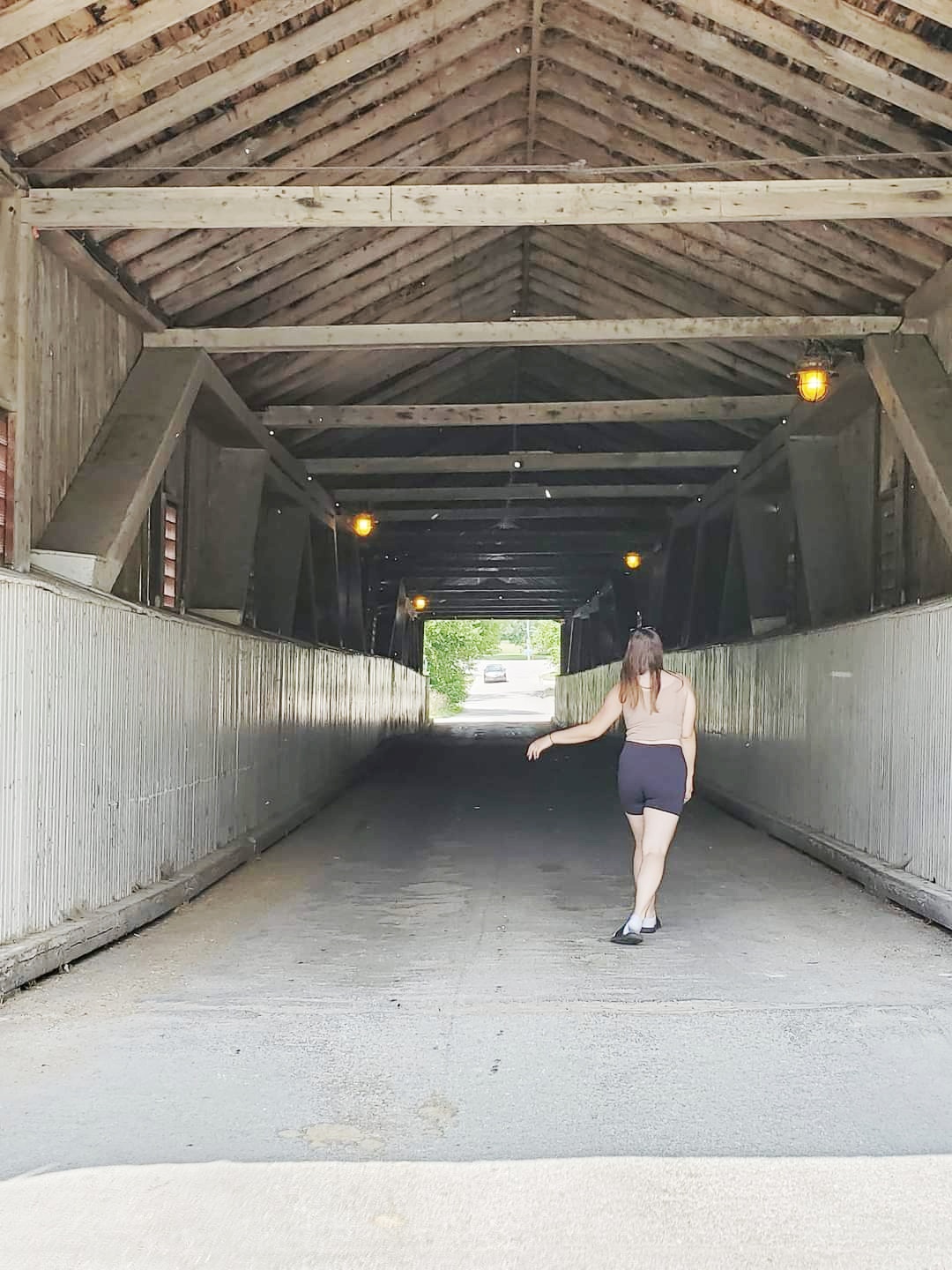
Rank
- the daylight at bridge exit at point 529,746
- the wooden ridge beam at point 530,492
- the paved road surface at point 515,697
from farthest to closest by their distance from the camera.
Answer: the paved road surface at point 515,697 < the wooden ridge beam at point 530,492 < the daylight at bridge exit at point 529,746

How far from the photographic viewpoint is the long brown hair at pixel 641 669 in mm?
7766

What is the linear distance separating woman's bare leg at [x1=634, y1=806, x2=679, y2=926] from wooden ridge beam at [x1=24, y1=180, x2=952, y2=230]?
13.4ft

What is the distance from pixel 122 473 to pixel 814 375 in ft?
20.7

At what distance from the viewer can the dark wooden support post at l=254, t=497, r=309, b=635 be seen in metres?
18.8

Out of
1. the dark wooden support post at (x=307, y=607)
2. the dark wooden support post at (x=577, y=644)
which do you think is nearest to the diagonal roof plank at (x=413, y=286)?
the dark wooden support post at (x=307, y=607)

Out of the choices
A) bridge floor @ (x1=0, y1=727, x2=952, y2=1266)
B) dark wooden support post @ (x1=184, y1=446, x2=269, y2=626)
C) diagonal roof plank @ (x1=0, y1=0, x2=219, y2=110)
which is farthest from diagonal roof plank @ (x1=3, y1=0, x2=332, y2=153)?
dark wooden support post @ (x1=184, y1=446, x2=269, y2=626)

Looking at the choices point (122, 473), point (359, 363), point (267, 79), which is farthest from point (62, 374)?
point (359, 363)

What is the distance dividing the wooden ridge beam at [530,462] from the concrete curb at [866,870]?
5855mm

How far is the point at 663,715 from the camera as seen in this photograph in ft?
25.5

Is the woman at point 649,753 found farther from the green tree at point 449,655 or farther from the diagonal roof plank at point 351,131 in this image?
the green tree at point 449,655

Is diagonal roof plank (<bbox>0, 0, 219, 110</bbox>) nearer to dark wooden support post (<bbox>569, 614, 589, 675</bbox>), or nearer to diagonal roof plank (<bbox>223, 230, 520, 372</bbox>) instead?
diagonal roof plank (<bbox>223, 230, 520, 372</bbox>)

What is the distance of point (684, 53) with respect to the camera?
992 centimetres

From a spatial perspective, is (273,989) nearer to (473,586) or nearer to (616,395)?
(616,395)

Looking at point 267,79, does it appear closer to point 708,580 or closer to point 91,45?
point 91,45
